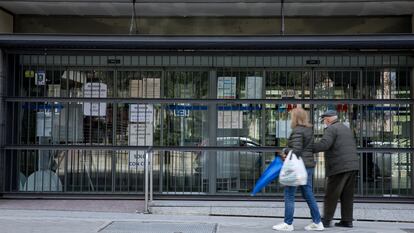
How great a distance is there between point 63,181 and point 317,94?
5.33 m

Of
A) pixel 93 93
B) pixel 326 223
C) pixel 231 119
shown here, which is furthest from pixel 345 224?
pixel 93 93

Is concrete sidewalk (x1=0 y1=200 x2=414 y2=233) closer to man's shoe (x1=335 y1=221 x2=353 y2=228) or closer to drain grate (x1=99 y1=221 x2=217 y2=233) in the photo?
drain grate (x1=99 y1=221 x2=217 y2=233)

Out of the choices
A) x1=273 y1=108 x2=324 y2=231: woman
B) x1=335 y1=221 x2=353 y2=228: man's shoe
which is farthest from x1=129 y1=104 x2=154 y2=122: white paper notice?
x1=335 y1=221 x2=353 y2=228: man's shoe

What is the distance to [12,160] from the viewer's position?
11391mm

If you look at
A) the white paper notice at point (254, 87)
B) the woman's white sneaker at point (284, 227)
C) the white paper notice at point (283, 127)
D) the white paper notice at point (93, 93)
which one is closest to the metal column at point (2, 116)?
→ the white paper notice at point (93, 93)

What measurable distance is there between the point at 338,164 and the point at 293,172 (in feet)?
2.60

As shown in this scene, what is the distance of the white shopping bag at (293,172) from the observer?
797 cm

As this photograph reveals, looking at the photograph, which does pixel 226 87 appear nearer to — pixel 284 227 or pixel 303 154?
pixel 303 154

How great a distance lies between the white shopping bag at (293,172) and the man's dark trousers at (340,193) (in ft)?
1.89

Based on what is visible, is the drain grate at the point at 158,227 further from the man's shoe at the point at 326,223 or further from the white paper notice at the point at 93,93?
the white paper notice at the point at 93,93

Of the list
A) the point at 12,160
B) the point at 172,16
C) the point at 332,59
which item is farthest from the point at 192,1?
the point at 12,160

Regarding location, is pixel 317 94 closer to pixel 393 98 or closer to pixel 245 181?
pixel 393 98

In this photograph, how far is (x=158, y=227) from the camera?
8492 millimetres

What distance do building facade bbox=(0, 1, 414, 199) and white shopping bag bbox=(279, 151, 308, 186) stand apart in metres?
3.24
